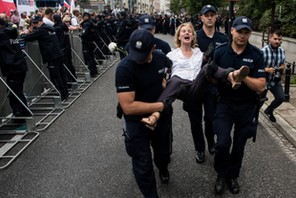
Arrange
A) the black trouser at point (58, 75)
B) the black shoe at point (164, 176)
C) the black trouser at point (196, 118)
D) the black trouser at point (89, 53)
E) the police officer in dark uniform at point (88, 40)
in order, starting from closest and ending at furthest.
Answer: the black shoe at point (164, 176)
the black trouser at point (196, 118)
the black trouser at point (58, 75)
the police officer in dark uniform at point (88, 40)
the black trouser at point (89, 53)

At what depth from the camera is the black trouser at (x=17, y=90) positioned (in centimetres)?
643

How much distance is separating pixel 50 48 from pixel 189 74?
14.2 ft

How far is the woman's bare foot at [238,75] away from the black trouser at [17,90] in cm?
438

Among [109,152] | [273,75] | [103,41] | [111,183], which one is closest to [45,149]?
[109,152]

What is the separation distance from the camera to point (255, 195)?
3.92m

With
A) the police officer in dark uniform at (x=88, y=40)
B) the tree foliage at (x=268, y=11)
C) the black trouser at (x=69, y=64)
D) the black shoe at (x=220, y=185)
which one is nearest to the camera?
the black shoe at (x=220, y=185)

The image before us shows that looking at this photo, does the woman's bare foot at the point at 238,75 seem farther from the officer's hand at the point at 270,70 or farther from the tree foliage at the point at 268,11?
the tree foliage at the point at 268,11

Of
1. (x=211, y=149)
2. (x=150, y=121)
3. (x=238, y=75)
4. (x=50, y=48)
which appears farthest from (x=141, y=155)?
(x=50, y=48)

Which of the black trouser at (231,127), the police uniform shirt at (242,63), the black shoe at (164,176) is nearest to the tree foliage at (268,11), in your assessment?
the police uniform shirt at (242,63)

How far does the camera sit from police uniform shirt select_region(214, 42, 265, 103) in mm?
3572

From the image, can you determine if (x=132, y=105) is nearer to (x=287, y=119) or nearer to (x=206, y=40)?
(x=206, y=40)

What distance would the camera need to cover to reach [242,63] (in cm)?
358

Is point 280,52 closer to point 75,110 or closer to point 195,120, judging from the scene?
point 195,120

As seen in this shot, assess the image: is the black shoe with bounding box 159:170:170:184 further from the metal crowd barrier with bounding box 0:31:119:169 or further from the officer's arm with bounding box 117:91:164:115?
the metal crowd barrier with bounding box 0:31:119:169
